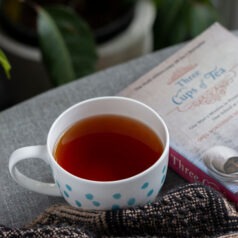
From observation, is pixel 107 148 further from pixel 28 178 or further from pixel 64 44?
pixel 64 44

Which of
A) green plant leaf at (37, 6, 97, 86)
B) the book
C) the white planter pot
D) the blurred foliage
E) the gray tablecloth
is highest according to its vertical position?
the book

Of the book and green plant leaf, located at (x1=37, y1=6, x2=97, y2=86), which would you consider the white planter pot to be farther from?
the book

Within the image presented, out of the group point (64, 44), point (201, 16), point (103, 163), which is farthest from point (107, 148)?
point (201, 16)

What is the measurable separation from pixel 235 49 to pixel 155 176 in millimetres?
253

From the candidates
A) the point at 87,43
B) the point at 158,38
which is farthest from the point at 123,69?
the point at 158,38

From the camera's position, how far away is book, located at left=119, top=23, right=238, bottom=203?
65cm

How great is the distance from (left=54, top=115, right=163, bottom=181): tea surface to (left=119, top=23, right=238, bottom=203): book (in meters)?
0.05

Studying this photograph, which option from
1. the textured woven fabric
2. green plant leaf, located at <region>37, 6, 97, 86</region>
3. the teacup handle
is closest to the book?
the textured woven fabric

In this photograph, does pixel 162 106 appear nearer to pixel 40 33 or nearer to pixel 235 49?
pixel 235 49

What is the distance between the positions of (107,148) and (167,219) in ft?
0.34

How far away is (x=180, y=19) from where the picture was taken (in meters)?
1.23

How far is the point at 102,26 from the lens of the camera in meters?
1.27

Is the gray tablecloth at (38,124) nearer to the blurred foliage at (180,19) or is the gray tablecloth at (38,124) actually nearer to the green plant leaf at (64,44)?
the green plant leaf at (64,44)

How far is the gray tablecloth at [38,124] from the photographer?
2.21 ft
